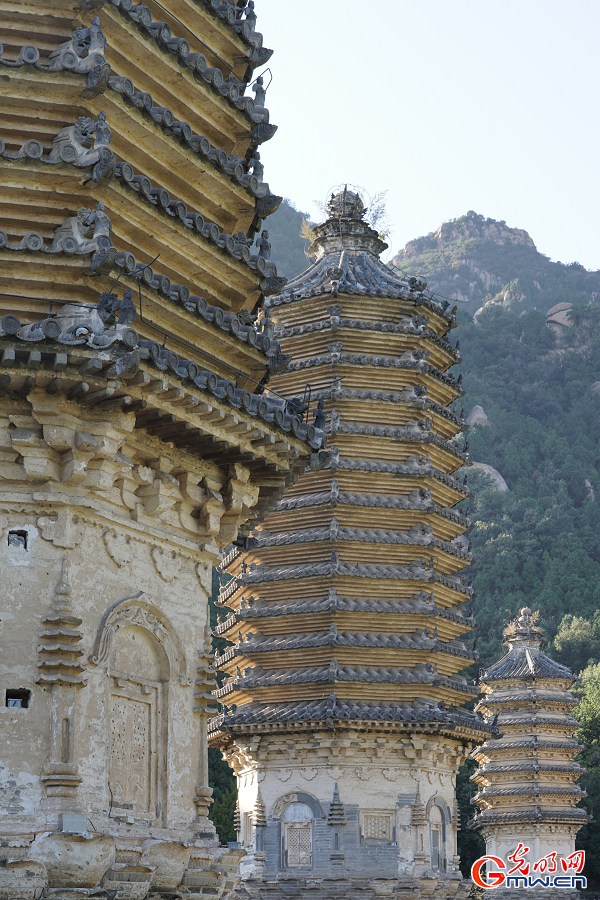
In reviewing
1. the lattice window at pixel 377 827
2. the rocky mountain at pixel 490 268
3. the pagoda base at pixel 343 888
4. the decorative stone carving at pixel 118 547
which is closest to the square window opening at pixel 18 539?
the decorative stone carving at pixel 118 547

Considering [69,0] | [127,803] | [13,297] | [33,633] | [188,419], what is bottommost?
[127,803]

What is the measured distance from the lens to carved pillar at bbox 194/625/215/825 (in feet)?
38.8

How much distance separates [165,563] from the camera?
1195 centimetres

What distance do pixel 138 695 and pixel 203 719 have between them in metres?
1.03

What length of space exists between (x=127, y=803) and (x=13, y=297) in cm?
474

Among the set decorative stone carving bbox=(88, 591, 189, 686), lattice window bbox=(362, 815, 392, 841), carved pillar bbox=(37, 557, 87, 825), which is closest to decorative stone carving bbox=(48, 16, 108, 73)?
carved pillar bbox=(37, 557, 87, 825)

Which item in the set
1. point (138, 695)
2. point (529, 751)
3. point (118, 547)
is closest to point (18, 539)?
point (118, 547)

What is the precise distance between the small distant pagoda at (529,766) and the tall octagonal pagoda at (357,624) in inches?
505

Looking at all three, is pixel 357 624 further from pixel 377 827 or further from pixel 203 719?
pixel 203 719

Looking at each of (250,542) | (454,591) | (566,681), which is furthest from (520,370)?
(250,542)

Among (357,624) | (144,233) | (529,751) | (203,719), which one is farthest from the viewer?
(529,751)

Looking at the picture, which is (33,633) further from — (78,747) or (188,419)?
(188,419)

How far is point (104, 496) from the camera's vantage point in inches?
435

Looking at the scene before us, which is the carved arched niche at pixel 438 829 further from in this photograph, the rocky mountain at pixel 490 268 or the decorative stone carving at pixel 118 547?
the rocky mountain at pixel 490 268
